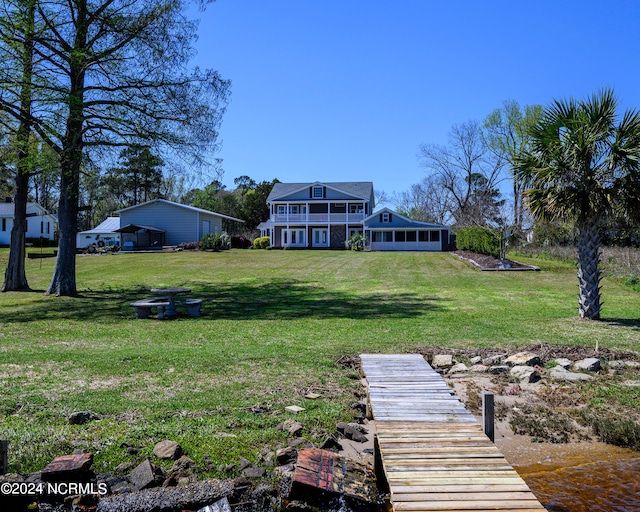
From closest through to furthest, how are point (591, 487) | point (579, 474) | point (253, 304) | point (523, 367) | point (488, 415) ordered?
1. point (591, 487)
2. point (579, 474)
3. point (488, 415)
4. point (523, 367)
5. point (253, 304)

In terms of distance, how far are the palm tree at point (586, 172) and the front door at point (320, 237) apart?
129ft

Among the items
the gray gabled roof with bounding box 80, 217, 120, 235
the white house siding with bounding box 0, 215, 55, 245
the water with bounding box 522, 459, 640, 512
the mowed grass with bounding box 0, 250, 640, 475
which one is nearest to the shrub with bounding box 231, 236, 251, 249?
the gray gabled roof with bounding box 80, 217, 120, 235

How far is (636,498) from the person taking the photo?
4699 mm

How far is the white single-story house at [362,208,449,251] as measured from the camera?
158 feet

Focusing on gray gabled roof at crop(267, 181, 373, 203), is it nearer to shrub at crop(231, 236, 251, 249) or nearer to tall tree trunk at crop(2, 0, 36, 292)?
shrub at crop(231, 236, 251, 249)

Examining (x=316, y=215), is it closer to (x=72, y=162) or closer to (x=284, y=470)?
(x=72, y=162)

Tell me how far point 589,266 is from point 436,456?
→ 10127 mm

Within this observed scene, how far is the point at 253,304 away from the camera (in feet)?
55.7

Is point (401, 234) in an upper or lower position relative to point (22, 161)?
lower

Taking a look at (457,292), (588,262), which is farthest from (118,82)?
(588,262)

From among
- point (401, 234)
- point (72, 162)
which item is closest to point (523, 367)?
point (72, 162)

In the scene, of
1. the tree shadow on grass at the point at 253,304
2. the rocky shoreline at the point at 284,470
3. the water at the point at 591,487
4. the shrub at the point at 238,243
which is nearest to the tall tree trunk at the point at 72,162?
the tree shadow on grass at the point at 253,304

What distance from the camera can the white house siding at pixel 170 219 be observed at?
4619 cm

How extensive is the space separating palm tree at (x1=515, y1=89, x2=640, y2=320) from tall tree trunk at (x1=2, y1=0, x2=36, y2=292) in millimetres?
14555
